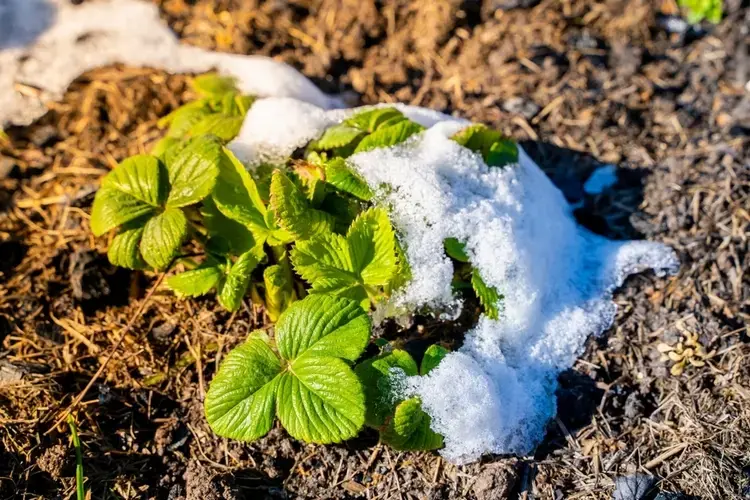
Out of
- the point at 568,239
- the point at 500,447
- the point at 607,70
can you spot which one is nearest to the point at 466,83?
the point at 607,70

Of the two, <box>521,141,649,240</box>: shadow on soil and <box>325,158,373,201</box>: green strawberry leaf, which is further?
<box>521,141,649,240</box>: shadow on soil

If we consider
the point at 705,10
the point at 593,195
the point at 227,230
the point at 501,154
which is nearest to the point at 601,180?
the point at 593,195

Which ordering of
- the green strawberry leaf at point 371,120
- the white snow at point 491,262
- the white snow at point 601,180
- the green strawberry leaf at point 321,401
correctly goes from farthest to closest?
the white snow at point 601,180 → the green strawberry leaf at point 371,120 → the white snow at point 491,262 → the green strawberry leaf at point 321,401

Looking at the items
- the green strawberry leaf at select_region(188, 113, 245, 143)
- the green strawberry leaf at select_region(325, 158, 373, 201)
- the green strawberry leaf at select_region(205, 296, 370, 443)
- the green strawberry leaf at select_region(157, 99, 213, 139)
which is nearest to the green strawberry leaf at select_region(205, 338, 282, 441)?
the green strawberry leaf at select_region(205, 296, 370, 443)

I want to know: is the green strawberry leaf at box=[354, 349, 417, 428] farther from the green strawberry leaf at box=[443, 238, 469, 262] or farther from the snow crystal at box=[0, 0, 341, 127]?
the snow crystal at box=[0, 0, 341, 127]

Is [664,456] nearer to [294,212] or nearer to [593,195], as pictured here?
[593,195]

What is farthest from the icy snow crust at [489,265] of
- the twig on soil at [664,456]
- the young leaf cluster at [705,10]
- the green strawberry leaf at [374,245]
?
the young leaf cluster at [705,10]

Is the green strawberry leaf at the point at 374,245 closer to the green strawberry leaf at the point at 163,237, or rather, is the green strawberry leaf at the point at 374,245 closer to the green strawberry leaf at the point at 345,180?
the green strawberry leaf at the point at 345,180
